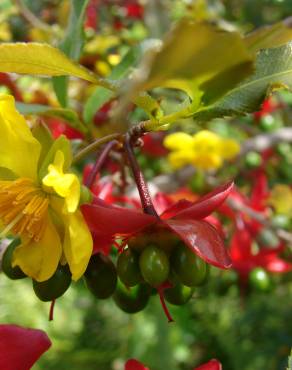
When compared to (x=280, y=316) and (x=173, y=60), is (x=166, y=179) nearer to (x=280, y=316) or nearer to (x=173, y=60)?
(x=280, y=316)

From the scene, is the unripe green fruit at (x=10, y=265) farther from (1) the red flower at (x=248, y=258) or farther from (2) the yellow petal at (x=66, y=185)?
(1) the red flower at (x=248, y=258)

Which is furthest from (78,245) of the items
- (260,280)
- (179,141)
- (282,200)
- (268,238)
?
(282,200)

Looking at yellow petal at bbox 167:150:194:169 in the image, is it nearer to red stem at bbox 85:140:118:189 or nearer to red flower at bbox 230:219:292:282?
red flower at bbox 230:219:292:282

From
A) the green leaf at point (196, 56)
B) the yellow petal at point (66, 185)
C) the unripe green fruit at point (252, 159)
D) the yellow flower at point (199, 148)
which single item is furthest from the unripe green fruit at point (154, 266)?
the unripe green fruit at point (252, 159)

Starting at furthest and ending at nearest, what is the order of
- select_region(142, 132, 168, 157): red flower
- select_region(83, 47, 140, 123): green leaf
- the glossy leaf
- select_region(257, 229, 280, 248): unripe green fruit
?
1. select_region(142, 132, 168, 157): red flower
2. select_region(257, 229, 280, 248): unripe green fruit
3. select_region(83, 47, 140, 123): green leaf
4. the glossy leaf

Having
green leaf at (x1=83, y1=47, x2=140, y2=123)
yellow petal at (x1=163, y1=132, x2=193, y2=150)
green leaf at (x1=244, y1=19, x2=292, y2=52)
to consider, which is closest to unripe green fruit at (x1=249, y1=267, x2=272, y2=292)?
yellow petal at (x1=163, y1=132, x2=193, y2=150)

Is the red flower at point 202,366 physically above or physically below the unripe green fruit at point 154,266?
below

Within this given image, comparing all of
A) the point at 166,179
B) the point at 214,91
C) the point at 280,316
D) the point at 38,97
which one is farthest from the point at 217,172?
the point at 214,91
